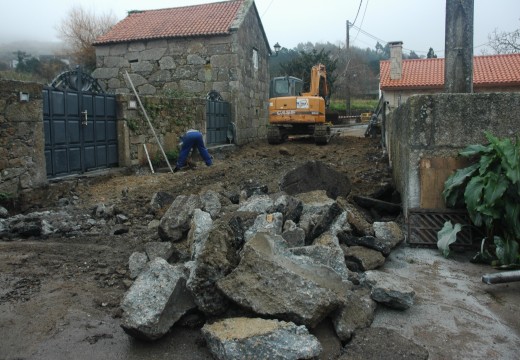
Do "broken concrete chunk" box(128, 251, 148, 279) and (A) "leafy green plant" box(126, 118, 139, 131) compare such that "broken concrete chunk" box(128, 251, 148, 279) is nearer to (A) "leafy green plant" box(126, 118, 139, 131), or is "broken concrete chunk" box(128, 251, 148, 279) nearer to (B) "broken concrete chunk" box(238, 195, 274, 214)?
(B) "broken concrete chunk" box(238, 195, 274, 214)

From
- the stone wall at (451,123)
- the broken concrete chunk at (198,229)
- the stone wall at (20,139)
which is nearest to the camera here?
the broken concrete chunk at (198,229)

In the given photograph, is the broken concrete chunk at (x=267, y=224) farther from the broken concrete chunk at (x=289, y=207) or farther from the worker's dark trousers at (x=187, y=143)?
the worker's dark trousers at (x=187, y=143)

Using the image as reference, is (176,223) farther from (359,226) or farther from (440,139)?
(440,139)

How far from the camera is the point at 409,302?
2988 millimetres

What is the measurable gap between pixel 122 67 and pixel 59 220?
13444 mm

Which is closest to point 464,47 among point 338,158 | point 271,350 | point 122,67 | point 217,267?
point 217,267

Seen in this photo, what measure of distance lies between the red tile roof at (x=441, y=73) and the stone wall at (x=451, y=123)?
22480mm

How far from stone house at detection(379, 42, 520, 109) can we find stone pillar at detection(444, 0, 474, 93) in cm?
2074

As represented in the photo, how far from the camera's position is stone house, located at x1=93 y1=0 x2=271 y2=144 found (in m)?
16.5

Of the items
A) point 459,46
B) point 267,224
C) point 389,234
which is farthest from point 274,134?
point 267,224

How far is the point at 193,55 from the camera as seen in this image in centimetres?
1680

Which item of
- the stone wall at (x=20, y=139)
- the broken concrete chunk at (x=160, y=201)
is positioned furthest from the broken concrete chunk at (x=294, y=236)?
the stone wall at (x=20, y=139)

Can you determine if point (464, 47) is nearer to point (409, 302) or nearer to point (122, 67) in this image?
point (409, 302)

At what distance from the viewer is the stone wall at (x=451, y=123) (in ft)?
13.9
